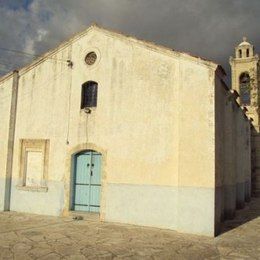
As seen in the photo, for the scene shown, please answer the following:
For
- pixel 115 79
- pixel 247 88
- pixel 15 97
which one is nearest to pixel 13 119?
pixel 15 97

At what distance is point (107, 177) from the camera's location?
12438 mm

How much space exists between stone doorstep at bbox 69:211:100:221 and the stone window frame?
5.06ft

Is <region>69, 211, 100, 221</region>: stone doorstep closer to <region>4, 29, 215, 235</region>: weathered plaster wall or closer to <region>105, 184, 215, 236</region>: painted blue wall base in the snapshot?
<region>4, 29, 215, 235</region>: weathered plaster wall

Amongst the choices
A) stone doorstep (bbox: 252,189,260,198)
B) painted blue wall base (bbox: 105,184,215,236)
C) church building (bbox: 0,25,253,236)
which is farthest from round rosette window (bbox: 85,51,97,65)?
stone doorstep (bbox: 252,189,260,198)

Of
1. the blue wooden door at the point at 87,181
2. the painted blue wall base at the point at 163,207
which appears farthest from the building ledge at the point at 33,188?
the painted blue wall base at the point at 163,207

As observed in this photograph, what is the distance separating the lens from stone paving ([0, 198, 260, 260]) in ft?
27.0

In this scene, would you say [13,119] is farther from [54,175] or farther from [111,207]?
[111,207]

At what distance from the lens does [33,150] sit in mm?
14297

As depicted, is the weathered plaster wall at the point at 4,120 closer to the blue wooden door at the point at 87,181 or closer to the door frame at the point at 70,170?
the door frame at the point at 70,170

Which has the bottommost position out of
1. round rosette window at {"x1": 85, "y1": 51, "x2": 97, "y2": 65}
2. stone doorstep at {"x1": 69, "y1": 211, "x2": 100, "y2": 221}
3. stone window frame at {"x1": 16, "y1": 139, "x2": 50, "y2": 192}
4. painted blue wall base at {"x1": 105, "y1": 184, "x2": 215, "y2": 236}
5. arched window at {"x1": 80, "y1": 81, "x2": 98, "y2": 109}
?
stone doorstep at {"x1": 69, "y1": 211, "x2": 100, "y2": 221}

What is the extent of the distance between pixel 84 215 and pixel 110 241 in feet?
11.3

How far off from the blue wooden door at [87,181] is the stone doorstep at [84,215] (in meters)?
0.22

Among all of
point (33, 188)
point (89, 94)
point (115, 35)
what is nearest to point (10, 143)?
point (33, 188)

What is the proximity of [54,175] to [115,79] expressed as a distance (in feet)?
13.9
